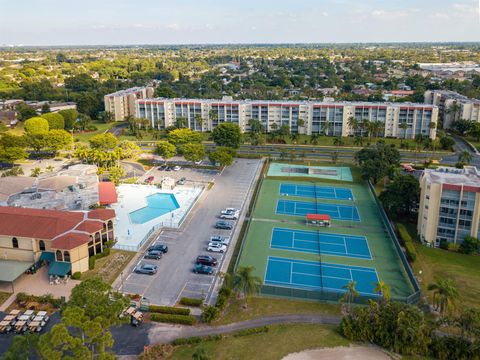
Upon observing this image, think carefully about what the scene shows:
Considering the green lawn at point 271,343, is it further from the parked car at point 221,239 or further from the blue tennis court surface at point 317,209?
the blue tennis court surface at point 317,209

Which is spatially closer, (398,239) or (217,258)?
(217,258)

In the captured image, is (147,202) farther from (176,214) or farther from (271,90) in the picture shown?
(271,90)

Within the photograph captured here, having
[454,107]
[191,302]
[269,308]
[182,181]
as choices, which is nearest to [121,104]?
[182,181]

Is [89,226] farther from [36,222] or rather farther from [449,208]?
[449,208]

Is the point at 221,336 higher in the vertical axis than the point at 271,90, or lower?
lower

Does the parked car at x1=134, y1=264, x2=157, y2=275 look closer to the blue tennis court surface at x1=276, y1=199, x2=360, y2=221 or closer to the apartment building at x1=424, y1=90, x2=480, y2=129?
the blue tennis court surface at x1=276, y1=199, x2=360, y2=221

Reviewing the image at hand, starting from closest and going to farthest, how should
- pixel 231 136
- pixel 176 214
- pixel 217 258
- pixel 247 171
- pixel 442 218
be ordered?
pixel 217 258 < pixel 442 218 < pixel 176 214 < pixel 247 171 < pixel 231 136

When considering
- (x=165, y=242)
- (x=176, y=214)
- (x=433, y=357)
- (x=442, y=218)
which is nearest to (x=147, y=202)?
(x=176, y=214)

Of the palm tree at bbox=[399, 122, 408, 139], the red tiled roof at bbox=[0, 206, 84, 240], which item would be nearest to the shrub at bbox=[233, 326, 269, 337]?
the red tiled roof at bbox=[0, 206, 84, 240]

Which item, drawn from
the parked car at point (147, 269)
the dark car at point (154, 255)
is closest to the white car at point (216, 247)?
the dark car at point (154, 255)
